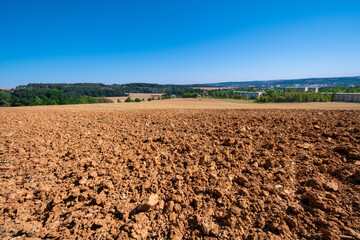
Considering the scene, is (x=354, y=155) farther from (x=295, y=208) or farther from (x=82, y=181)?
(x=82, y=181)

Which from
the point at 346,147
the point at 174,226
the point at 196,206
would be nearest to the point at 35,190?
the point at 174,226

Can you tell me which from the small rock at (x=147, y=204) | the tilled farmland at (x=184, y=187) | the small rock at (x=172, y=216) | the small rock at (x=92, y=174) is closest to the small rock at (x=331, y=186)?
the tilled farmland at (x=184, y=187)

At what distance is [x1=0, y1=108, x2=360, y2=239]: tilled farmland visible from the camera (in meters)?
2.57

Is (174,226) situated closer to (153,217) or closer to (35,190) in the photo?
(153,217)

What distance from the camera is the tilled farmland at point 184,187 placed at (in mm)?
2574

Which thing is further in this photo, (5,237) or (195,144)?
(195,144)

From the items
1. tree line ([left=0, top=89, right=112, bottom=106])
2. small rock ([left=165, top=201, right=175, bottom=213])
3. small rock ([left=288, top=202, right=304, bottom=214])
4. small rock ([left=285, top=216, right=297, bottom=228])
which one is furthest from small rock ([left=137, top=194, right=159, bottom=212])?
tree line ([left=0, top=89, right=112, bottom=106])

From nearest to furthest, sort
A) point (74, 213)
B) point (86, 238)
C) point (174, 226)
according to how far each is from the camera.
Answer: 1. point (86, 238)
2. point (174, 226)
3. point (74, 213)

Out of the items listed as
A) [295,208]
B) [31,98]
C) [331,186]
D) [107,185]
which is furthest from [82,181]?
[31,98]

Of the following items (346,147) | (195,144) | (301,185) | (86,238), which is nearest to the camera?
(86,238)

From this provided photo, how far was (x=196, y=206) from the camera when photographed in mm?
2975

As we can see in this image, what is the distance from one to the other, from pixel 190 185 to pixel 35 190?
10.4 feet

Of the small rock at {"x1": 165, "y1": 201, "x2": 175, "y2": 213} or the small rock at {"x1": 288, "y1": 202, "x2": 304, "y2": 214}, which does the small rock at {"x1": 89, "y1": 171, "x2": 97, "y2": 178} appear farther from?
the small rock at {"x1": 288, "y1": 202, "x2": 304, "y2": 214}

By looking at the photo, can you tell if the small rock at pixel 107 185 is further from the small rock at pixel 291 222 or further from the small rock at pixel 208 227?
the small rock at pixel 291 222
